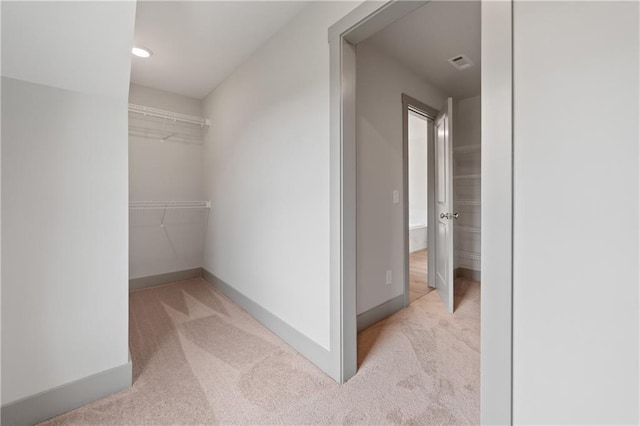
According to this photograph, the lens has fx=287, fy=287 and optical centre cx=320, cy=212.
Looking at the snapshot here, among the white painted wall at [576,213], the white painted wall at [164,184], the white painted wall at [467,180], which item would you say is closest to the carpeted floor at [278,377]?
the white painted wall at [576,213]

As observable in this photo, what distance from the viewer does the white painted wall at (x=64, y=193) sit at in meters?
1.24

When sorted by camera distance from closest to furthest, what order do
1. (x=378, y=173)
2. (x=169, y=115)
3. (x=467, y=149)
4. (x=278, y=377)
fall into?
(x=278, y=377) < (x=378, y=173) < (x=169, y=115) < (x=467, y=149)

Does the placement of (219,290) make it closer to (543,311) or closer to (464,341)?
(464,341)

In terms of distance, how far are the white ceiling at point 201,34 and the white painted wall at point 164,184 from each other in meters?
0.45

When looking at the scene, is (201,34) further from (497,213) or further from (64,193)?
(497,213)

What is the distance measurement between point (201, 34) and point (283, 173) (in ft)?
4.18

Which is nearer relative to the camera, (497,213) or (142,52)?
(497,213)

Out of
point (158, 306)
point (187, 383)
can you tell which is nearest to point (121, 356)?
point (187, 383)

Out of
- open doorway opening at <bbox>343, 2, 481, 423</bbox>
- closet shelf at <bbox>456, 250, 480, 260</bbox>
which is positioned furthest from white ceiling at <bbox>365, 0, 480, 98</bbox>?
closet shelf at <bbox>456, 250, 480, 260</bbox>

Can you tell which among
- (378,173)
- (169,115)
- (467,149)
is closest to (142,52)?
(169,115)

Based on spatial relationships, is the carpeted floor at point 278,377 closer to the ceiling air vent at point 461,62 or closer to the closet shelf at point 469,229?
the closet shelf at point 469,229

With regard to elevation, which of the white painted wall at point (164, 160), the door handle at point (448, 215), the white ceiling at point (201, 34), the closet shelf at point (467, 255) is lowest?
the closet shelf at point (467, 255)

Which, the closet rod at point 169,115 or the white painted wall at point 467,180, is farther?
the white painted wall at point 467,180

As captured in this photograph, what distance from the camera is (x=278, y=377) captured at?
5.60 ft
